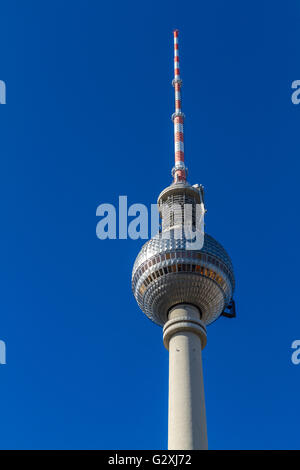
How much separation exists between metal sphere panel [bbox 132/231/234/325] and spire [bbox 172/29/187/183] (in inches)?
491

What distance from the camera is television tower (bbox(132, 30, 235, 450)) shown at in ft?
184

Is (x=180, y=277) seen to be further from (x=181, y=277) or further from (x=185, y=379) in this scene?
(x=185, y=379)

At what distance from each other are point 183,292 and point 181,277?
1.65m

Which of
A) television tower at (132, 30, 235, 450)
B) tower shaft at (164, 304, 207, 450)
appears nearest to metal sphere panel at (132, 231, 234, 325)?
television tower at (132, 30, 235, 450)

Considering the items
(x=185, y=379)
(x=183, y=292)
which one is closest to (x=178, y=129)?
(x=183, y=292)

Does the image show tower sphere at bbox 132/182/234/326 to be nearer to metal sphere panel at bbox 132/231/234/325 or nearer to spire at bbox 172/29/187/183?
metal sphere panel at bbox 132/231/234/325

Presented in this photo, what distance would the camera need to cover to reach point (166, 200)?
72.1 meters

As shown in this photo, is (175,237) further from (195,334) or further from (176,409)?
(176,409)

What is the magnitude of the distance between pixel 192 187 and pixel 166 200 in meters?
3.44

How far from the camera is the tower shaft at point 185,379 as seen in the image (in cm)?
5281

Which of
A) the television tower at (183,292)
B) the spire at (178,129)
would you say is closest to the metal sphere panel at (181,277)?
the television tower at (183,292)
